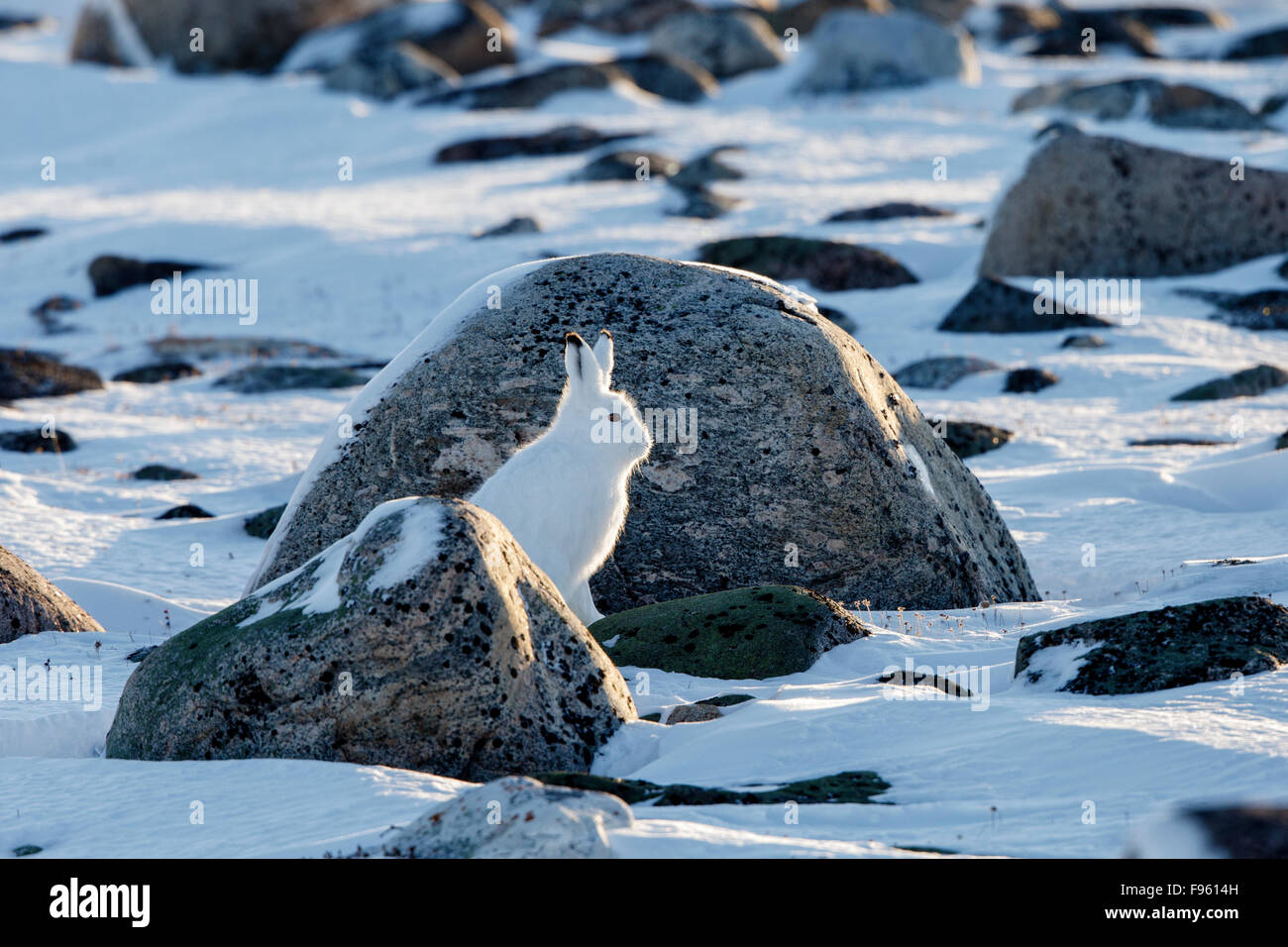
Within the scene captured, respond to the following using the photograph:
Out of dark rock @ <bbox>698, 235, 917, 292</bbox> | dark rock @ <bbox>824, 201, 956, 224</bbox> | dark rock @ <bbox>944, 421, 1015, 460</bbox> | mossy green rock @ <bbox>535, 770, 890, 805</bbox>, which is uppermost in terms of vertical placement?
dark rock @ <bbox>824, 201, 956, 224</bbox>

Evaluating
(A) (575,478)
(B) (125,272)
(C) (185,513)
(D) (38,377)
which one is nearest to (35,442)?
(C) (185,513)

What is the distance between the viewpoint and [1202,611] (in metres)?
6.45

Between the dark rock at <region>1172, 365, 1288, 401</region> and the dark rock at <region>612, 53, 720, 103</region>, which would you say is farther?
A: the dark rock at <region>612, 53, 720, 103</region>

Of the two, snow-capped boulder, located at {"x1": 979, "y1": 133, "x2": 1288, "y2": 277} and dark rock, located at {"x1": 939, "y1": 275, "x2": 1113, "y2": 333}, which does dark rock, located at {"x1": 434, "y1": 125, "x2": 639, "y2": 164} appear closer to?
snow-capped boulder, located at {"x1": 979, "y1": 133, "x2": 1288, "y2": 277}

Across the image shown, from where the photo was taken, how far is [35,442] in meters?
14.9

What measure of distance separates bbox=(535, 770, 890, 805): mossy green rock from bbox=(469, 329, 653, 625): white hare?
2.31 metres

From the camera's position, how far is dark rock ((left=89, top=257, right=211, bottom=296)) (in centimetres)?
2452

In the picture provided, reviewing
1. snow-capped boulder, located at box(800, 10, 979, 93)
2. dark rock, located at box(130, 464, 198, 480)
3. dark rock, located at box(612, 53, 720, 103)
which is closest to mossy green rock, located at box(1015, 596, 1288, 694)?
dark rock, located at box(130, 464, 198, 480)

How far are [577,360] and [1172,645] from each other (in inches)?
126

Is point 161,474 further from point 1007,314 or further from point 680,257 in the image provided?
point 1007,314

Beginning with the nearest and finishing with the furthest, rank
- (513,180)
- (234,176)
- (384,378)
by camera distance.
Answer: (384,378) → (513,180) → (234,176)
